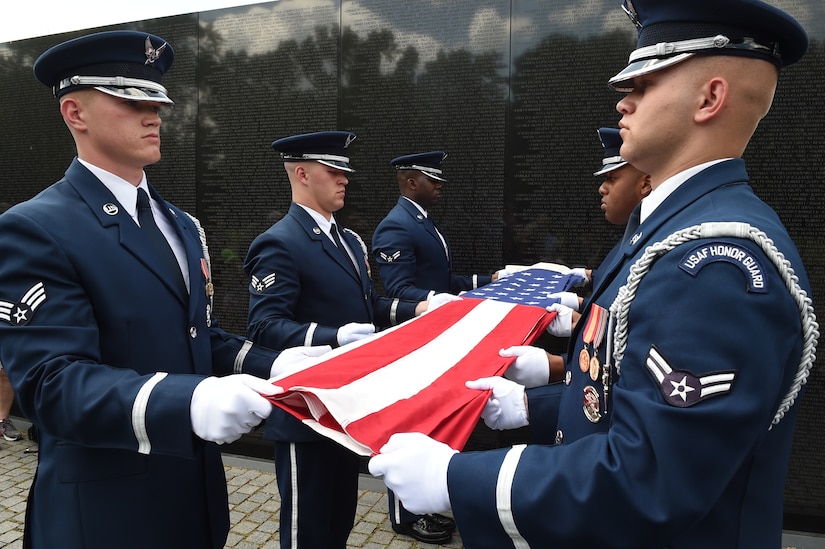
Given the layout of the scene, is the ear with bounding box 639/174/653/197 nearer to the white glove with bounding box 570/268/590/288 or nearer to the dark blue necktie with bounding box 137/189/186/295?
the white glove with bounding box 570/268/590/288

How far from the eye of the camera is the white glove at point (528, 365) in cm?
239

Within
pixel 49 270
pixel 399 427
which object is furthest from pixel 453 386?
pixel 49 270

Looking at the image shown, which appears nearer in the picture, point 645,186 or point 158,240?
point 158,240

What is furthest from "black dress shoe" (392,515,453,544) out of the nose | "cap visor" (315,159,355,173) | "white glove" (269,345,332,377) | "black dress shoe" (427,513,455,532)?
the nose

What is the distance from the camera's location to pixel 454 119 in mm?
4941

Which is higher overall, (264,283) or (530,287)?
(264,283)

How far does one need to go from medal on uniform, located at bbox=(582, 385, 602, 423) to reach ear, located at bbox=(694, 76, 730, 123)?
72cm

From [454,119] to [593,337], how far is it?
12.3 ft

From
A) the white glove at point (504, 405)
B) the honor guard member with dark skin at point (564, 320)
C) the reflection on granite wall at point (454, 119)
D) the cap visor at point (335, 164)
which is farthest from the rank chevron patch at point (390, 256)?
the white glove at point (504, 405)

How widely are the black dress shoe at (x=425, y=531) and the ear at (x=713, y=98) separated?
3.45 m

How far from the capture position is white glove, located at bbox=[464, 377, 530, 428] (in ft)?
6.44

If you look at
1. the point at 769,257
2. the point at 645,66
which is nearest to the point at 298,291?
the point at 645,66

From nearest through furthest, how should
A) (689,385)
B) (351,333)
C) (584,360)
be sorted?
(689,385) < (584,360) < (351,333)

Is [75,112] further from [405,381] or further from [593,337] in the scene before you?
[593,337]
